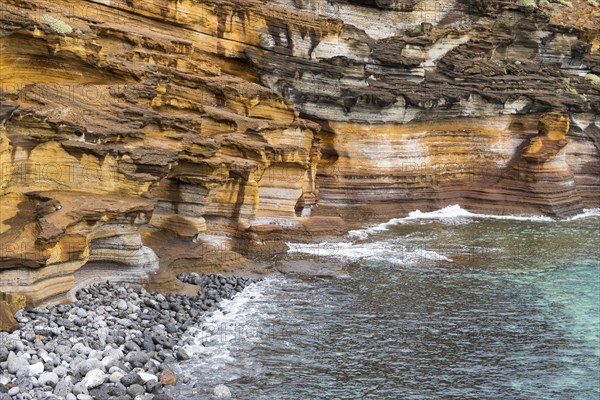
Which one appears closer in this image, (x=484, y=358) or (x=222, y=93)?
(x=484, y=358)

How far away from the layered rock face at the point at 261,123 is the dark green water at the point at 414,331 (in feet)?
12.0

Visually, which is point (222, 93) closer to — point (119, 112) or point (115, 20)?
point (115, 20)

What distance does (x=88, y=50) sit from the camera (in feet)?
67.8

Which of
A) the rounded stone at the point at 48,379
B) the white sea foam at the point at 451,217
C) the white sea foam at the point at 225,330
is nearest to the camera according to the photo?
the rounded stone at the point at 48,379

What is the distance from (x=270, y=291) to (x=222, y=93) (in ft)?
33.2

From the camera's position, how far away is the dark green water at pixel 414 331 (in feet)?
42.2

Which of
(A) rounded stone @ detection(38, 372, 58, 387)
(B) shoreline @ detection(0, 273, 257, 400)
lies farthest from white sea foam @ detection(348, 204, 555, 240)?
(A) rounded stone @ detection(38, 372, 58, 387)

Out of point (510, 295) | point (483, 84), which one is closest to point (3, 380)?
point (510, 295)

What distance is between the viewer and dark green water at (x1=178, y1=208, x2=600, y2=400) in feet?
42.2

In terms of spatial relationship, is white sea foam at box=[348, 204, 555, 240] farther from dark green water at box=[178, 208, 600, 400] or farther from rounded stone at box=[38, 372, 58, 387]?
rounded stone at box=[38, 372, 58, 387]

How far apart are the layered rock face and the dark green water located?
3.65 meters

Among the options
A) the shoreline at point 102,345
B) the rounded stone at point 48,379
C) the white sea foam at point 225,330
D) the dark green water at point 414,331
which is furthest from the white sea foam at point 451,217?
Result: the rounded stone at point 48,379

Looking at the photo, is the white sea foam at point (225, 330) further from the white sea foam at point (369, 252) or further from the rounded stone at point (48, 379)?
the white sea foam at point (369, 252)

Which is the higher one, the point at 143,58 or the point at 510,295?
the point at 143,58
